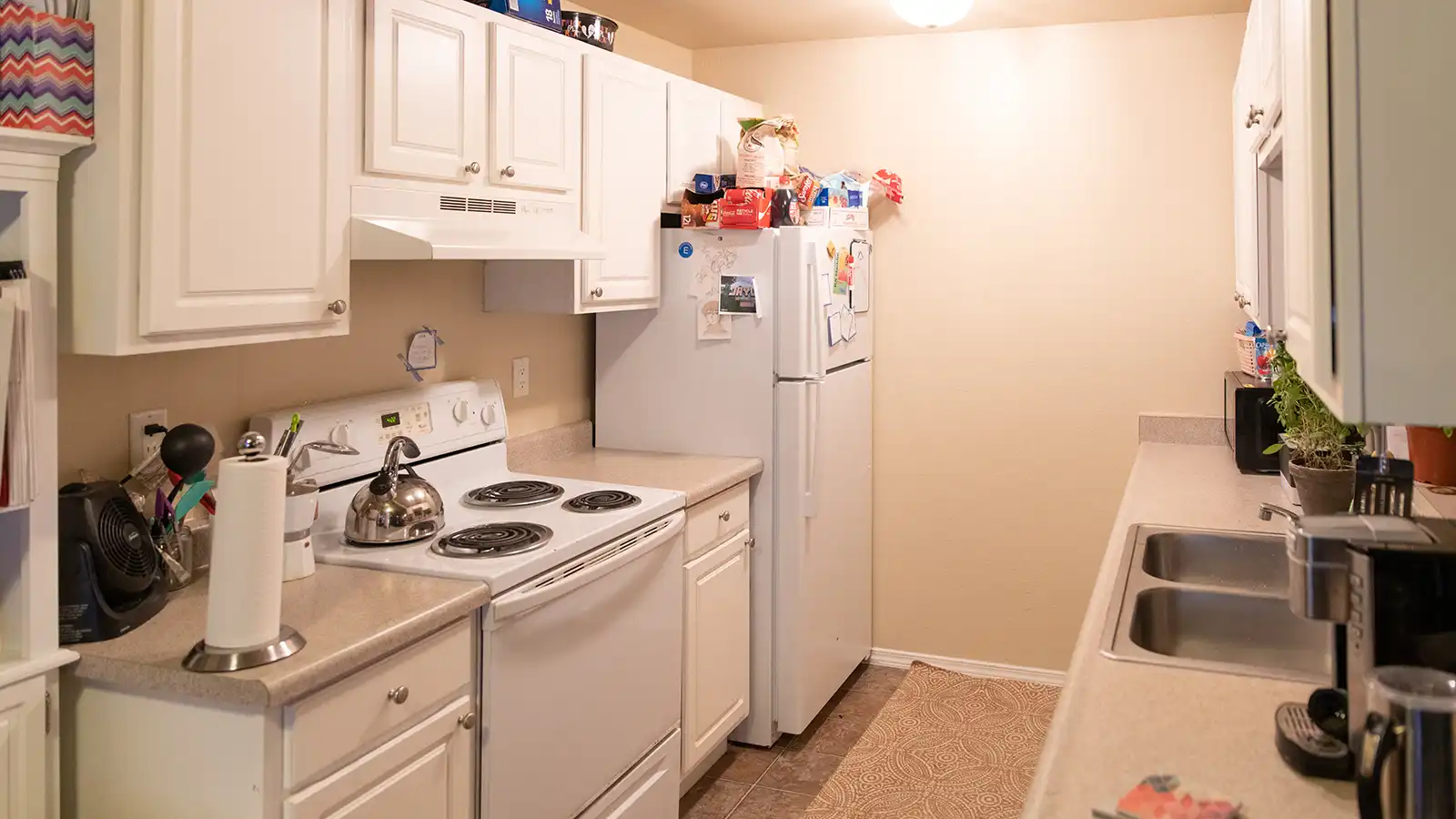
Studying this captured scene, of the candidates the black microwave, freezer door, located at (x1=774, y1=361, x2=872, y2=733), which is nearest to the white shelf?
freezer door, located at (x1=774, y1=361, x2=872, y2=733)

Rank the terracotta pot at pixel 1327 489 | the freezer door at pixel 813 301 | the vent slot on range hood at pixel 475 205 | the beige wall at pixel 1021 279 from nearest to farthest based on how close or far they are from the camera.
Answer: the terracotta pot at pixel 1327 489, the vent slot on range hood at pixel 475 205, the freezer door at pixel 813 301, the beige wall at pixel 1021 279

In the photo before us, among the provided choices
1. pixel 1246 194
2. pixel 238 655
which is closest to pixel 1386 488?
pixel 1246 194

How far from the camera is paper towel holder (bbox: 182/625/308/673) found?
65.6 inches

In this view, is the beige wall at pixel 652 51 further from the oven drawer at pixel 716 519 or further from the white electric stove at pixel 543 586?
the oven drawer at pixel 716 519

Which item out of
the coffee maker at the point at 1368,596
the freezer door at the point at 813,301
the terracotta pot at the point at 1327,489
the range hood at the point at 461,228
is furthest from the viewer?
the freezer door at the point at 813,301

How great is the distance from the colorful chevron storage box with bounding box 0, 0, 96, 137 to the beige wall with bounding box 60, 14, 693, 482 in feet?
1.72

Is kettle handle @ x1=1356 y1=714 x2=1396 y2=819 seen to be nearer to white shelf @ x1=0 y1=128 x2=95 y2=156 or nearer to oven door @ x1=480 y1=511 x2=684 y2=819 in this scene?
oven door @ x1=480 y1=511 x2=684 y2=819

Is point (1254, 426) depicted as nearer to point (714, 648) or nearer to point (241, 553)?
point (714, 648)

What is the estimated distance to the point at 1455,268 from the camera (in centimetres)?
97

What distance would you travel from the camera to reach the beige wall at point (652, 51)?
12.8ft

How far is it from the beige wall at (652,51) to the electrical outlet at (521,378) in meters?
1.20

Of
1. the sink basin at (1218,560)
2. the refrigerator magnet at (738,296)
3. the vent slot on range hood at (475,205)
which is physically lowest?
the sink basin at (1218,560)

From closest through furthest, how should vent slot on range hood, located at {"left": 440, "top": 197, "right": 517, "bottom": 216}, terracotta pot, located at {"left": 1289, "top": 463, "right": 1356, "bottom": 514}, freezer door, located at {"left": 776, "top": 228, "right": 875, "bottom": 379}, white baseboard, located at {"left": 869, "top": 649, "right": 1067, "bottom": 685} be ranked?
terracotta pot, located at {"left": 1289, "top": 463, "right": 1356, "bottom": 514} < vent slot on range hood, located at {"left": 440, "top": 197, "right": 517, "bottom": 216} < freezer door, located at {"left": 776, "top": 228, "right": 875, "bottom": 379} < white baseboard, located at {"left": 869, "top": 649, "right": 1067, "bottom": 685}

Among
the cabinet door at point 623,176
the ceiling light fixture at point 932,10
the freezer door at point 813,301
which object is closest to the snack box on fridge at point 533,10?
the cabinet door at point 623,176
